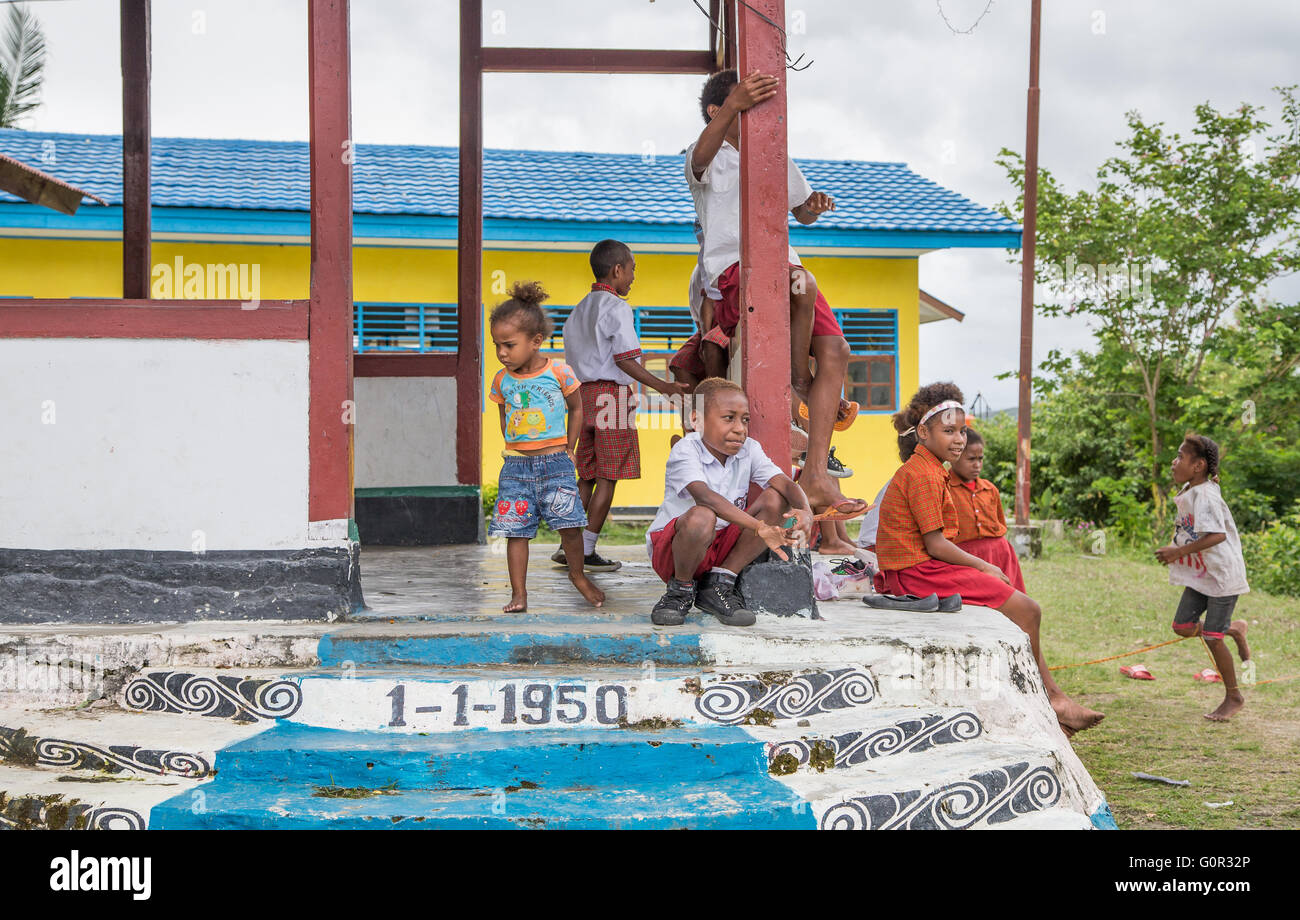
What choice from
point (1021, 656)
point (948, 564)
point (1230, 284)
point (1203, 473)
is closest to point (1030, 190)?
point (1230, 284)

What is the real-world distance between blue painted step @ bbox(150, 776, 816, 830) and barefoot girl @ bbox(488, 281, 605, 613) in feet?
4.09

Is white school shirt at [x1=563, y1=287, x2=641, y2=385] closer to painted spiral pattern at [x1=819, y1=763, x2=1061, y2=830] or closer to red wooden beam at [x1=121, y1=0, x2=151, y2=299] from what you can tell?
red wooden beam at [x1=121, y1=0, x2=151, y2=299]

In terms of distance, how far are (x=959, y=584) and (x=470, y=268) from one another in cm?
373

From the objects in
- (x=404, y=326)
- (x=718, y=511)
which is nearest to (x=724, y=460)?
(x=718, y=511)

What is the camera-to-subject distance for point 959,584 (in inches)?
166

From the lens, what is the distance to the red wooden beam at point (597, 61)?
6652mm

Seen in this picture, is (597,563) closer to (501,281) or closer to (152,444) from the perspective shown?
(152,444)

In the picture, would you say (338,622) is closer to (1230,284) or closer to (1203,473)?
(1203,473)

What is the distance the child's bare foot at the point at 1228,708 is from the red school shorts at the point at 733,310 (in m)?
2.81

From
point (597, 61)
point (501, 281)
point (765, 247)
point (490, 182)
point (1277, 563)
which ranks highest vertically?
point (490, 182)

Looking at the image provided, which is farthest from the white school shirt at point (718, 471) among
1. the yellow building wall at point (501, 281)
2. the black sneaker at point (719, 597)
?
the yellow building wall at point (501, 281)

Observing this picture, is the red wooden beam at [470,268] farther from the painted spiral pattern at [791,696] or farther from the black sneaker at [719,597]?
the painted spiral pattern at [791,696]

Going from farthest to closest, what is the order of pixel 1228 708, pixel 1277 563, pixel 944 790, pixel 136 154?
1. pixel 1277 563
2. pixel 136 154
3. pixel 1228 708
4. pixel 944 790
